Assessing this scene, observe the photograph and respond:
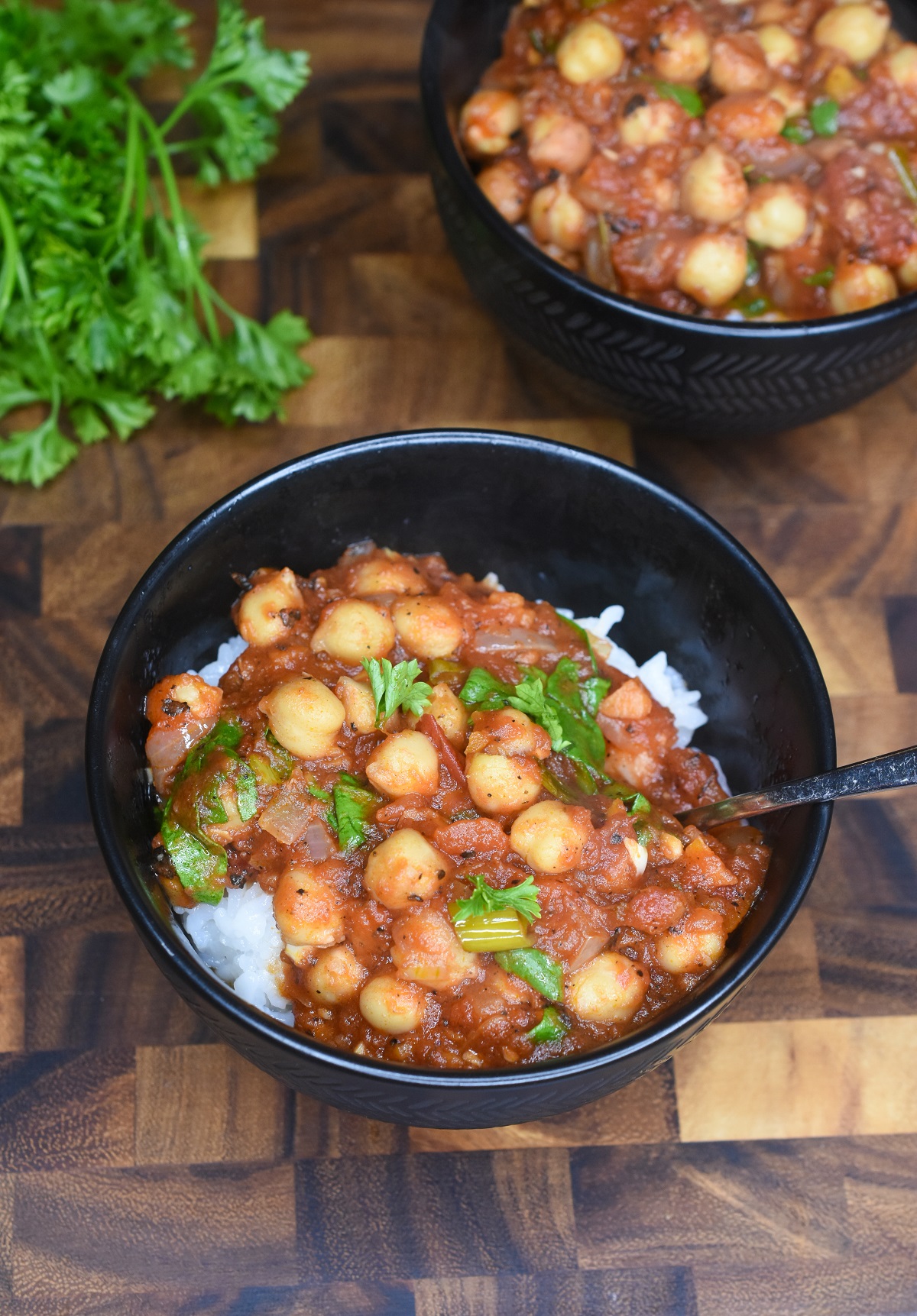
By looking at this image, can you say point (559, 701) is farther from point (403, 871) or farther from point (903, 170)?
point (903, 170)

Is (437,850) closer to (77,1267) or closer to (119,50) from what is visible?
(77,1267)

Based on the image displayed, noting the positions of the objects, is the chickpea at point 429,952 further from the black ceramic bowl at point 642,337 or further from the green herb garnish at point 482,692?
the black ceramic bowl at point 642,337

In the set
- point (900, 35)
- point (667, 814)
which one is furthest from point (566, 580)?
point (900, 35)

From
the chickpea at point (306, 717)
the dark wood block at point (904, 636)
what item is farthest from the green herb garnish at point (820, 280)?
the chickpea at point (306, 717)

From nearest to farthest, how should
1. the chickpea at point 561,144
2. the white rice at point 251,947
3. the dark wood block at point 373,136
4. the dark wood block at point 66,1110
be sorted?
the white rice at point 251,947 < the dark wood block at point 66,1110 < the chickpea at point 561,144 < the dark wood block at point 373,136

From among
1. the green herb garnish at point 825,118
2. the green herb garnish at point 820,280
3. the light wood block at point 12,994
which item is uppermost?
the green herb garnish at point 825,118

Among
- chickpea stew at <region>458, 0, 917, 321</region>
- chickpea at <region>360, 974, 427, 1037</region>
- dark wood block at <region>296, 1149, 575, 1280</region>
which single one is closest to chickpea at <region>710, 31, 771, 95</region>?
chickpea stew at <region>458, 0, 917, 321</region>

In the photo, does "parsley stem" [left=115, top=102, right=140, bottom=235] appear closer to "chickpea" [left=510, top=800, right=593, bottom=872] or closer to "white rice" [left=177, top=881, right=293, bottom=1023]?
"white rice" [left=177, top=881, right=293, bottom=1023]
